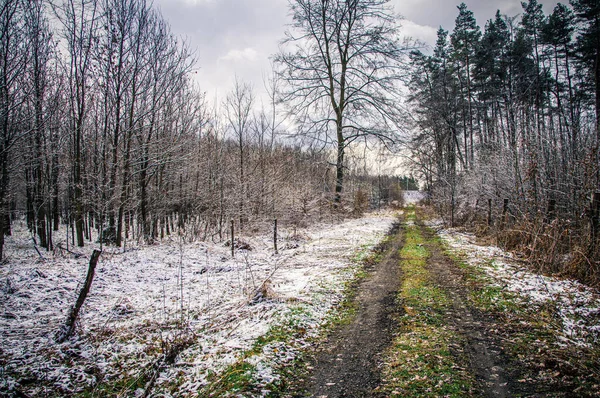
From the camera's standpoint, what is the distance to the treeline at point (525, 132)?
23.5 feet

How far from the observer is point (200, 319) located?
4.77 metres

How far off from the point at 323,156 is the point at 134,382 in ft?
56.5

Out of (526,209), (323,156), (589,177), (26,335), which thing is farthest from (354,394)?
(323,156)

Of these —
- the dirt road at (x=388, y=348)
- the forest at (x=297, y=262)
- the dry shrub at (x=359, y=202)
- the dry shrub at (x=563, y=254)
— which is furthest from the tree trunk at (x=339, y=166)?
the dirt road at (x=388, y=348)

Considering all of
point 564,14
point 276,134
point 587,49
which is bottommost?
point 276,134

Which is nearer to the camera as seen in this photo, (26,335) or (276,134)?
(26,335)

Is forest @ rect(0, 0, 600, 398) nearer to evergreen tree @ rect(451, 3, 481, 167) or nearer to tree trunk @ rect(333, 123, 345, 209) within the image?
tree trunk @ rect(333, 123, 345, 209)

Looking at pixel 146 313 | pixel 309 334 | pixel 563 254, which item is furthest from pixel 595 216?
pixel 146 313

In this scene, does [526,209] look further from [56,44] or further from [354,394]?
[56,44]

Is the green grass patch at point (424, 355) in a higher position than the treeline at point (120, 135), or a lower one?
lower

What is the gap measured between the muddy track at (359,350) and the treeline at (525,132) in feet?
12.8

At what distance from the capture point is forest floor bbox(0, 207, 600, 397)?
308 centimetres

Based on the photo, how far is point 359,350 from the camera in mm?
3771

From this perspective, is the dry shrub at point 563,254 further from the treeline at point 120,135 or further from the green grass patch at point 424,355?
the treeline at point 120,135
